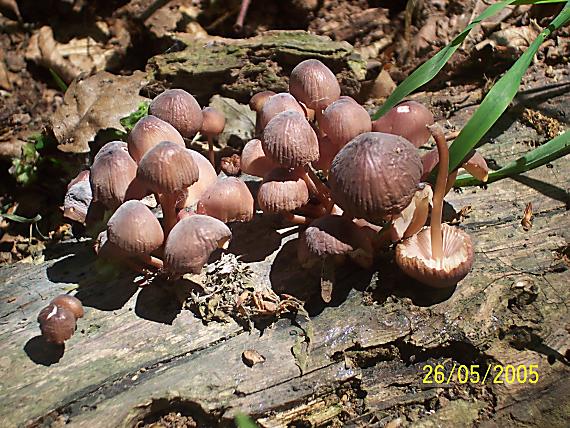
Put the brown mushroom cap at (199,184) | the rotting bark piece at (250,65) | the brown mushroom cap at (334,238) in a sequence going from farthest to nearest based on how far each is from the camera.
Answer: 1. the rotting bark piece at (250,65)
2. the brown mushroom cap at (199,184)
3. the brown mushroom cap at (334,238)

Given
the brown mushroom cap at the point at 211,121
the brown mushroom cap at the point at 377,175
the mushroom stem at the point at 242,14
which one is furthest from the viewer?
the mushroom stem at the point at 242,14

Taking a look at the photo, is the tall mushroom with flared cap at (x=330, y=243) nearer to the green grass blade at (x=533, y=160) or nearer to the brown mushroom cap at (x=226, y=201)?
the brown mushroom cap at (x=226, y=201)

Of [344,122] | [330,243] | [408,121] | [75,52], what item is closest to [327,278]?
[330,243]

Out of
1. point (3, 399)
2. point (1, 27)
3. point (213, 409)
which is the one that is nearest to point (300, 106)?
point (213, 409)

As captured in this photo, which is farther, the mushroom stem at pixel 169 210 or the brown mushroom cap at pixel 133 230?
the mushroom stem at pixel 169 210

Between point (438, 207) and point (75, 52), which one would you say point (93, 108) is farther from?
point (438, 207)

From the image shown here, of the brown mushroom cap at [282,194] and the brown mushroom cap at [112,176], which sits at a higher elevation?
the brown mushroom cap at [282,194]

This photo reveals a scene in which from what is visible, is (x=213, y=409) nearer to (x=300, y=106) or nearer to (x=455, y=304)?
(x=455, y=304)

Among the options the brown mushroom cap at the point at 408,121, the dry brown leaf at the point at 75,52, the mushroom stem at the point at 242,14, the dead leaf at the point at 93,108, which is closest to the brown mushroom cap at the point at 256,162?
the brown mushroom cap at the point at 408,121
